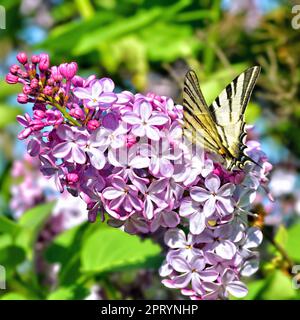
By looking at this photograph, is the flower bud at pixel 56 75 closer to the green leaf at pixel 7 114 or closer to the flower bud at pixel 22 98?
the flower bud at pixel 22 98

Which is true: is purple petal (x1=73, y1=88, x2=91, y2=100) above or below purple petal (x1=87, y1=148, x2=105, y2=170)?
above

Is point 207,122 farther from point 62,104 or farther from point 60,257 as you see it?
point 60,257

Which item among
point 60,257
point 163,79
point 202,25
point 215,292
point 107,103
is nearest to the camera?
point 107,103

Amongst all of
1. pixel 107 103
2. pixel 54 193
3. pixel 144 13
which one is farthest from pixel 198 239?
pixel 144 13

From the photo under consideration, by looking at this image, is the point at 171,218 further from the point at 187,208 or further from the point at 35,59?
the point at 35,59

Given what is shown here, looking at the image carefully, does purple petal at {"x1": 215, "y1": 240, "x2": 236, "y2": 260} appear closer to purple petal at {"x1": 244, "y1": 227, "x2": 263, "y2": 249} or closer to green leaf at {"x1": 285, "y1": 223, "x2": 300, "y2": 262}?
purple petal at {"x1": 244, "y1": 227, "x2": 263, "y2": 249}

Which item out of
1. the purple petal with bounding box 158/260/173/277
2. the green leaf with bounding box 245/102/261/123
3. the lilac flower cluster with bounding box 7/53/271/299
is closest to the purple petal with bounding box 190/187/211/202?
the lilac flower cluster with bounding box 7/53/271/299

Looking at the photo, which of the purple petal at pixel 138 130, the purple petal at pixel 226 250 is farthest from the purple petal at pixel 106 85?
the purple petal at pixel 226 250
